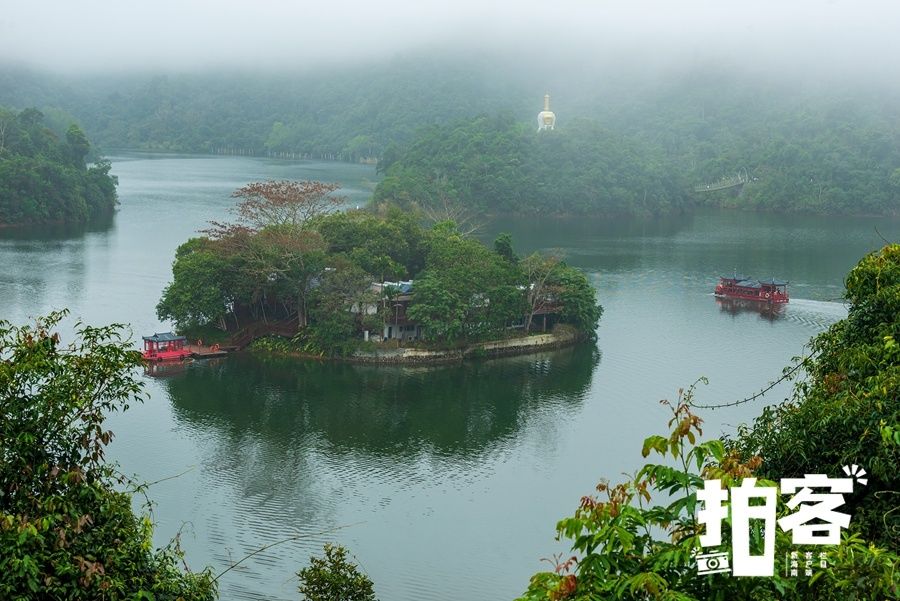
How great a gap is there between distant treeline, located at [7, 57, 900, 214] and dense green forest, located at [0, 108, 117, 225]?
42.8 ft

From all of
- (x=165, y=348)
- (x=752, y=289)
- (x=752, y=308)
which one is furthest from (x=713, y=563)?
(x=752, y=289)

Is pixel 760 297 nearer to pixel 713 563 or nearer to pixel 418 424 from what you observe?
pixel 418 424

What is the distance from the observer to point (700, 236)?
4616cm

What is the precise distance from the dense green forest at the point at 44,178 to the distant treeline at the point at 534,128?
42.8ft

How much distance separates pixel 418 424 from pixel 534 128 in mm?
46464

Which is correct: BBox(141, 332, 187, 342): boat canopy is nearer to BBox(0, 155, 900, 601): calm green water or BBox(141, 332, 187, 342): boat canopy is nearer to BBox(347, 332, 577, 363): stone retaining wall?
BBox(0, 155, 900, 601): calm green water

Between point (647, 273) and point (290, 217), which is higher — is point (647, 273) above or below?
below

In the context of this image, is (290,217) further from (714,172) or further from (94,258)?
(714,172)

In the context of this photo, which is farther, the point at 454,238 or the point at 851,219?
the point at 851,219

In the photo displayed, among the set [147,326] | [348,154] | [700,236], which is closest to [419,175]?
[700,236]

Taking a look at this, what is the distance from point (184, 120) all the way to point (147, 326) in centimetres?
7712

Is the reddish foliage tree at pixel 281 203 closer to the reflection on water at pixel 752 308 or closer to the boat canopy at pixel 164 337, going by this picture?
the boat canopy at pixel 164 337

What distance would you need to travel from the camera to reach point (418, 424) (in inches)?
774

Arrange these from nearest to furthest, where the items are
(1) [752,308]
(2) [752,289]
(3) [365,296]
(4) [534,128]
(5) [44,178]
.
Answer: (3) [365,296] < (1) [752,308] < (2) [752,289] < (5) [44,178] < (4) [534,128]
